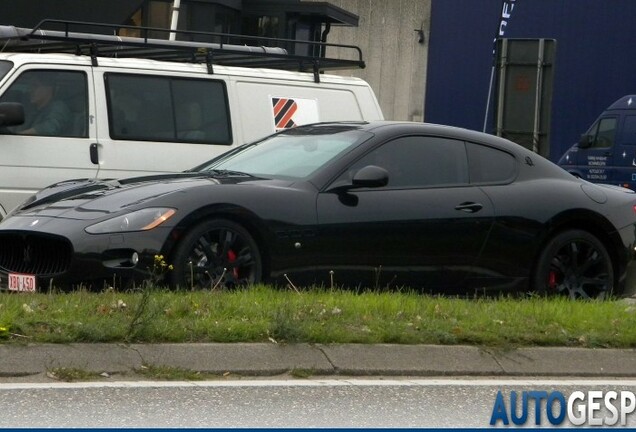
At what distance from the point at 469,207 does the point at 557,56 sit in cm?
2523

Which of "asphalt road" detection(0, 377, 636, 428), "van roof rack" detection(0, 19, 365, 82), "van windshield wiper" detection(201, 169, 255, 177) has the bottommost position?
"asphalt road" detection(0, 377, 636, 428)

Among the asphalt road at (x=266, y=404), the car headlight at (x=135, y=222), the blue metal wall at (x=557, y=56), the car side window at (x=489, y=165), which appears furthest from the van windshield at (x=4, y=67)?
the blue metal wall at (x=557, y=56)

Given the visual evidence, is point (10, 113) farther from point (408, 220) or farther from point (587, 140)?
point (587, 140)

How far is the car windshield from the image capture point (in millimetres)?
9664

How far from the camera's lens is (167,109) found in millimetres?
12633

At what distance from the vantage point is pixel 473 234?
9734 mm

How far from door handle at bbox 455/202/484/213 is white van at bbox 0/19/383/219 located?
12.1 feet

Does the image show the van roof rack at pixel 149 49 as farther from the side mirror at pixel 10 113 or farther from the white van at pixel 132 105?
Answer: the side mirror at pixel 10 113

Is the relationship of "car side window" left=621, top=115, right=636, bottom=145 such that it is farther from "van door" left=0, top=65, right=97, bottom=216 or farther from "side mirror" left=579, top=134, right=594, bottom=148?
"van door" left=0, top=65, right=97, bottom=216

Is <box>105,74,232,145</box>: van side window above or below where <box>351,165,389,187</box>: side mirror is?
above

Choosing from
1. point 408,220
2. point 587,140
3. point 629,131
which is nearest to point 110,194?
point 408,220

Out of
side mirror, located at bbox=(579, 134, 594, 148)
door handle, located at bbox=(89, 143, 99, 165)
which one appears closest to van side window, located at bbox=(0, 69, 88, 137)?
door handle, located at bbox=(89, 143, 99, 165)

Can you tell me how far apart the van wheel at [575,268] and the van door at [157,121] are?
159 inches

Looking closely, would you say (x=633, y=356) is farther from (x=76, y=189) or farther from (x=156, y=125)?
(x=156, y=125)
